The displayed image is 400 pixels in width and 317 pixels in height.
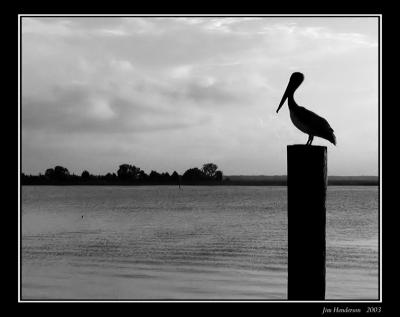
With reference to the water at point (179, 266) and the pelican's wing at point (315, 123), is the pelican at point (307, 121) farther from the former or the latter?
the water at point (179, 266)

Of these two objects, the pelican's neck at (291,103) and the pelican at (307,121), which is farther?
the pelican's neck at (291,103)

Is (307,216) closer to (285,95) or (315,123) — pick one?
(315,123)

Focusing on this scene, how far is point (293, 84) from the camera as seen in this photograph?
22.9ft

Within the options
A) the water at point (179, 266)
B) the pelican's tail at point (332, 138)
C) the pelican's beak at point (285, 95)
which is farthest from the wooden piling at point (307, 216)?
the water at point (179, 266)

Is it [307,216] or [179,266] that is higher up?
[307,216]

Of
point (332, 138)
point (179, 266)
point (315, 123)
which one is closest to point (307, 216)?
point (315, 123)

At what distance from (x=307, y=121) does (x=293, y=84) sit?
0.58m

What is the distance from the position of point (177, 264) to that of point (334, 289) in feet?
18.8

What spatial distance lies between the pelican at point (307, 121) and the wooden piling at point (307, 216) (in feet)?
2.97

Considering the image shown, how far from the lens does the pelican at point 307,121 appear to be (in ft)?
21.6

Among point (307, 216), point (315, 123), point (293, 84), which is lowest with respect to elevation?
point (307, 216)
